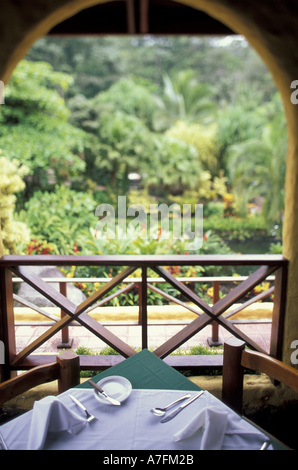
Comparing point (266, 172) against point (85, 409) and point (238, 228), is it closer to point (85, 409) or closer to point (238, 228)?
point (238, 228)

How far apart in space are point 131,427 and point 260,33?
189cm

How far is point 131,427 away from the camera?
3.59ft

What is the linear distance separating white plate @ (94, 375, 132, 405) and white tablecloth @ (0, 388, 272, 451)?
0.06ft

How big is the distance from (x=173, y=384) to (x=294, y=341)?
3.67 feet

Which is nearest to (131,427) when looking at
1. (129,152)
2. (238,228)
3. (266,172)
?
(238,228)

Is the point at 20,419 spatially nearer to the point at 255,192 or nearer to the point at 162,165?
the point at 255,192

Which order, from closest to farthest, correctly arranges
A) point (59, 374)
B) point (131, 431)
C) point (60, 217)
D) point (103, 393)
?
point (131, 431) < point (103, 393) < point (59, 374) < point (60, 217)

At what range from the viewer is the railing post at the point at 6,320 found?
208cm

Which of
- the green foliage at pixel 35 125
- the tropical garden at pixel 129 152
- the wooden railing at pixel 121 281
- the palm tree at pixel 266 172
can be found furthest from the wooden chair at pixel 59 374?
the palm tree at pixel 266 172

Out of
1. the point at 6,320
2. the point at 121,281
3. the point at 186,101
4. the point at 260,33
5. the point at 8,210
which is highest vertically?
the point at 186,101

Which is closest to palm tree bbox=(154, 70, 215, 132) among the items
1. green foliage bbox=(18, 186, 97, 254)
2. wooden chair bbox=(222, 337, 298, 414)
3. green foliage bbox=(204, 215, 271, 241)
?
green foliage bbox=(204, 215, 271, 241)

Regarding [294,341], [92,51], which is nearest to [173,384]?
[294,341]

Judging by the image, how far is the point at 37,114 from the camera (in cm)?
805

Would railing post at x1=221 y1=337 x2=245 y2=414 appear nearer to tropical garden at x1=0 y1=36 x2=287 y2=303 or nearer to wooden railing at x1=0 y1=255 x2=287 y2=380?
wooden railing at x1=0 y1=255 x2=287 y2=380
